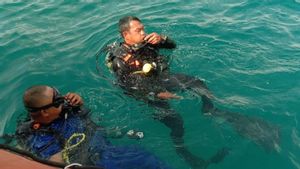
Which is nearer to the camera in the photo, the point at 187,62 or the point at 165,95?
the point at 165,95

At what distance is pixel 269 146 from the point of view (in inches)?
223

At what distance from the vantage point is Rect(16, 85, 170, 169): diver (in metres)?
4.43

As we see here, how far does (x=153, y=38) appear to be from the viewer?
6328mm

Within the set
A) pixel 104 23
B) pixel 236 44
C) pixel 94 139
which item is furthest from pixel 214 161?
pixel 104 23

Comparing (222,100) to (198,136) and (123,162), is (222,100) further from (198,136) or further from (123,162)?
(123,162)

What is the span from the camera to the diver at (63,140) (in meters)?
4.43

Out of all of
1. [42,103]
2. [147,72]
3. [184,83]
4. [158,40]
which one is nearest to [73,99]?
[42,103]

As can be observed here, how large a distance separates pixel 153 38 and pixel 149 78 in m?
0.72

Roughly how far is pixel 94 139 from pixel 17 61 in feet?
16.2

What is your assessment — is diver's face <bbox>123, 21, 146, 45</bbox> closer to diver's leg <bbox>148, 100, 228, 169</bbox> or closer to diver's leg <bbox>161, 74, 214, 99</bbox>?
diver's leg <bbox>161, 74, 214, 99</bbox>

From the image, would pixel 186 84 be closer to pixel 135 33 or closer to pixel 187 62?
pixel 187 62

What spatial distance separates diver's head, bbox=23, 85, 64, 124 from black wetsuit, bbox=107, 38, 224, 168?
2033 mm

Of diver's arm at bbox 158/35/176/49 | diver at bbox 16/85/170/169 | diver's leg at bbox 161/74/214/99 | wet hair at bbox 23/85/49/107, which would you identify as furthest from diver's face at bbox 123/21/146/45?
wet hair at bbox 23/85/49/107

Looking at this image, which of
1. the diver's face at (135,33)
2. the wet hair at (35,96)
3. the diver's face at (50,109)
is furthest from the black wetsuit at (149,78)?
the wet hair at (35,96)
